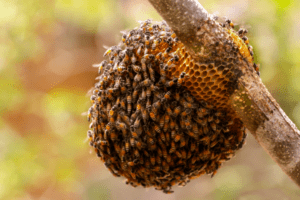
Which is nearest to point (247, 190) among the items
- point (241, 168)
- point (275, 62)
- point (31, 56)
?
point (241, 168)

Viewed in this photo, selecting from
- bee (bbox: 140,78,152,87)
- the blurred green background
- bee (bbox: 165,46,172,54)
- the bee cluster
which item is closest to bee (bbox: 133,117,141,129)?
the bee cluster

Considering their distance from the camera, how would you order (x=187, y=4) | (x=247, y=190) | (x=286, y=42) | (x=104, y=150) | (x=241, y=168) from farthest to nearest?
(x=241, y=168), (x=247, y=190), (x=286, y=42), (x=104, y=150), (x=187, y=4)

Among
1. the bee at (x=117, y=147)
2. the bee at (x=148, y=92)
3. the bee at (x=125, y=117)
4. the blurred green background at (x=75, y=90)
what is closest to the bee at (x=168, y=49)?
the bee at (x=148, y=92)

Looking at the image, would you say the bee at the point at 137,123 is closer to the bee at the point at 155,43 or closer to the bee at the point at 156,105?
the bee at the point at 156,105

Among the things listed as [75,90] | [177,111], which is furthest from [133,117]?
[75,90]

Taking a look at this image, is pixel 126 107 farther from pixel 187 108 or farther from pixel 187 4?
pixel 187 4

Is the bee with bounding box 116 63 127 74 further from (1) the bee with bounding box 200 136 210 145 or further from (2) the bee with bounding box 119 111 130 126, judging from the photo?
(1) the bee with bounding box 200 136 210 145
